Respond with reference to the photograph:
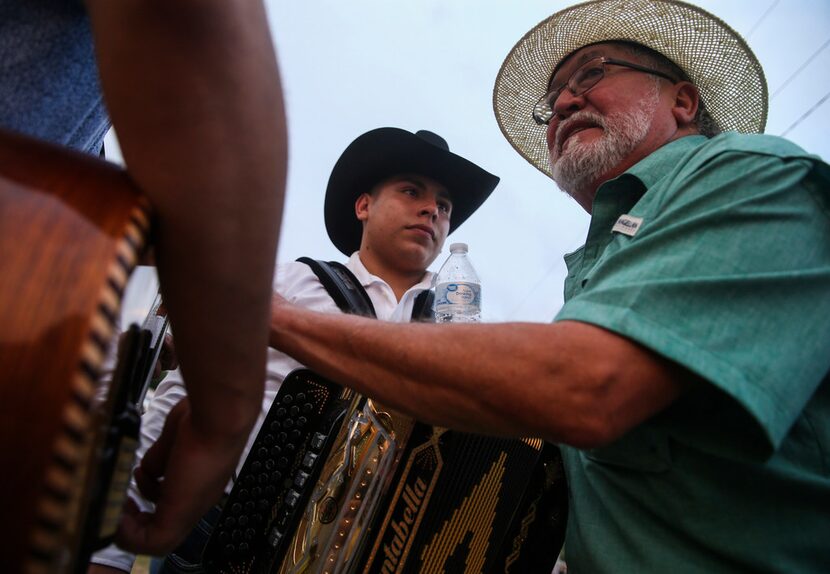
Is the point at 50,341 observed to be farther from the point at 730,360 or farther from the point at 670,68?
the point at 670,68

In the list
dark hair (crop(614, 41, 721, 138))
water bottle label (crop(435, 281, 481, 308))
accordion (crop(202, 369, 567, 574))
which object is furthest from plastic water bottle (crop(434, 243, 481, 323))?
dark hair (crop(614, 41, 721, 138))

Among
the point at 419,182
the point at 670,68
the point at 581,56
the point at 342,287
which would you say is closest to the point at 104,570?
the point at 342,287

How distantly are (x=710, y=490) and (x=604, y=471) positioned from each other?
0.77 ft

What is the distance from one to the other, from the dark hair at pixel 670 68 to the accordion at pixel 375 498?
168 centimetres

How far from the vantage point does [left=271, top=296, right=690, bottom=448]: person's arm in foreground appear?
894mm

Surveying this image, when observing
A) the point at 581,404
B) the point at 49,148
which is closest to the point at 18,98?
the point at 49,148

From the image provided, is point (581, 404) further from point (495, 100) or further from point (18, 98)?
point (495, 100)

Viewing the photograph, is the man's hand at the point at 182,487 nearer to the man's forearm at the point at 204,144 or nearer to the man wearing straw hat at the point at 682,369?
the man's forearm at the point at 204,144

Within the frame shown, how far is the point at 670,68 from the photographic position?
222 cm

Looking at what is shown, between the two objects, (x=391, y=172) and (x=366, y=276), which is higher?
(x=391, y=172)

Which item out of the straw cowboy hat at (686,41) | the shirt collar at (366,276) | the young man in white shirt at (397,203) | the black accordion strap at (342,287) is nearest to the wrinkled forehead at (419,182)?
the young man in white shirt at (397,203)

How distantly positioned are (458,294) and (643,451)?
113cm

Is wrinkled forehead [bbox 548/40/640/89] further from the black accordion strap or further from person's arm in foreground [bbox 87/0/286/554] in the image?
person's arm in foreground [bbox 87/0/286/554]

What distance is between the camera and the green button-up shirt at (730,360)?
2.99 feet
